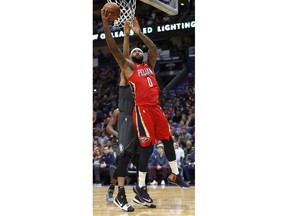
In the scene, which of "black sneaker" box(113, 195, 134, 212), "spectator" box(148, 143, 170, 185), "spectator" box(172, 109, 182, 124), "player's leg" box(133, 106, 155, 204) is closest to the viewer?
"black sneaker" box(113, 195, 134, 212)

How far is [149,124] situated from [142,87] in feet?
1.01

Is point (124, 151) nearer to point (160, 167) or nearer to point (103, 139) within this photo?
point (160, 167)

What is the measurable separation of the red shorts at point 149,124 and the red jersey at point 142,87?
0.19ft

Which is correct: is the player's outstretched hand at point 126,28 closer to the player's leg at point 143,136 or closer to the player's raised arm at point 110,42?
the player's raised arm at point 110,42

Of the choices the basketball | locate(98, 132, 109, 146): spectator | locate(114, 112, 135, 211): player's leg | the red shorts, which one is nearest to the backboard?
the basketball

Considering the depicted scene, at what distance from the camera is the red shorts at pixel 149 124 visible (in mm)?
3623

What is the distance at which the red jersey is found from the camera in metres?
3.67

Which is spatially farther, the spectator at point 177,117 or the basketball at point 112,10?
the spectator at point 177,117

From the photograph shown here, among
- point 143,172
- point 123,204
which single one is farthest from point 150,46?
point 123,204

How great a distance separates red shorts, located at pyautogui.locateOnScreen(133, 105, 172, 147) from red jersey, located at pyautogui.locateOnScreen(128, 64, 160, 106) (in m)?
0.06

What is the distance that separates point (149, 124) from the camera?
143 inches

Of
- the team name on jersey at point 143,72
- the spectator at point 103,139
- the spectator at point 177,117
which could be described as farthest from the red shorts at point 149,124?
the spectator at point 177,117

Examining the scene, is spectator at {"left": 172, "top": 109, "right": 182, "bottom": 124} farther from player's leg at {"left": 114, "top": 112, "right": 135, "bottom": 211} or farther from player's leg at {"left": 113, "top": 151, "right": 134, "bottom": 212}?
player's leg at {"left": 113, "top": 151, "right": 134, "bottom": 212}
